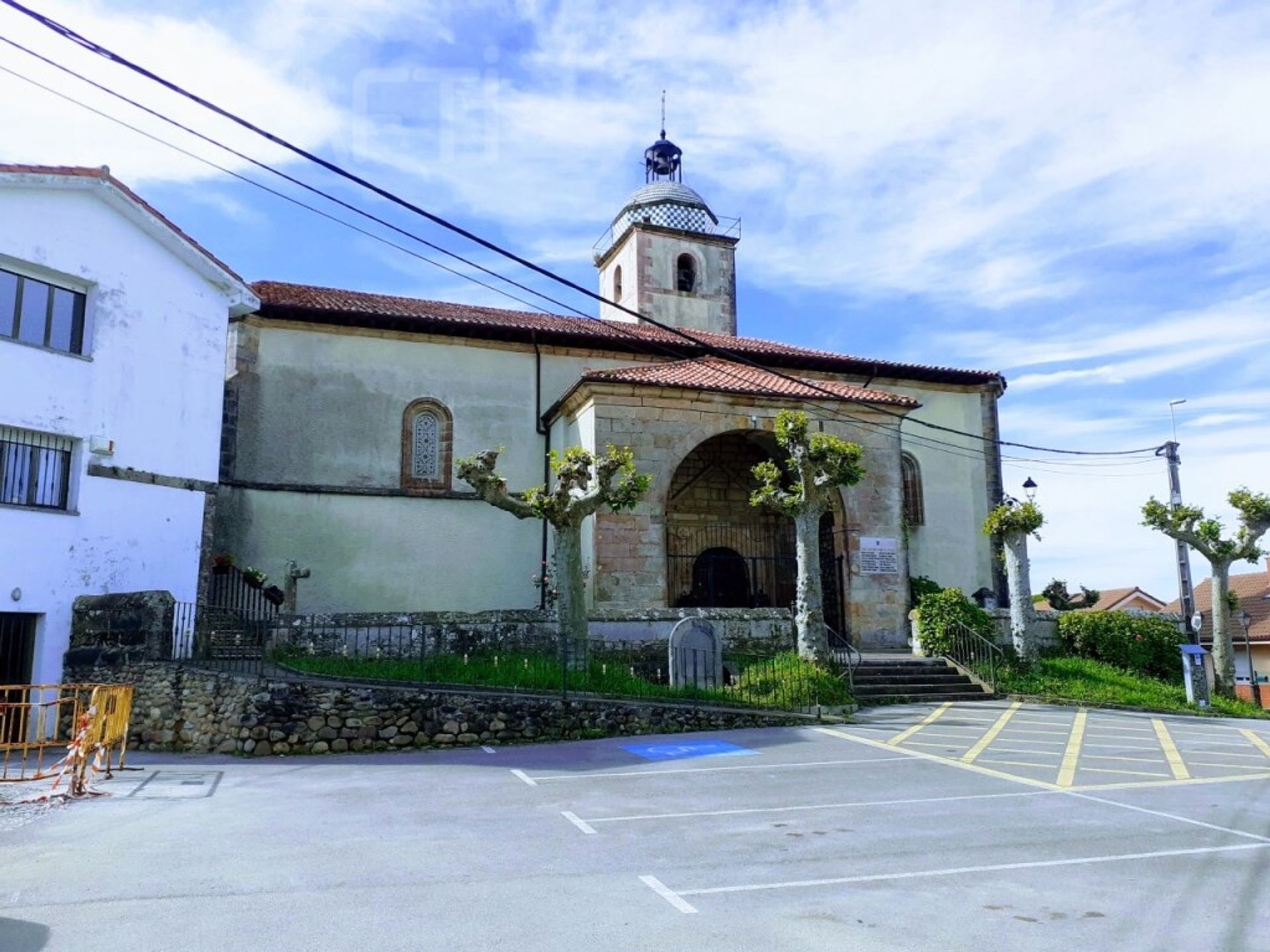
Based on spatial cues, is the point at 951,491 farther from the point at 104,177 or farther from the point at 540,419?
the point at 104,177

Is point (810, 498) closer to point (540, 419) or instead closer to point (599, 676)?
point (599, 676)

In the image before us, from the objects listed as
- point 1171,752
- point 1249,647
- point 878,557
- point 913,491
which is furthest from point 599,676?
point 1249,647

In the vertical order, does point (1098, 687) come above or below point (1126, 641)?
below

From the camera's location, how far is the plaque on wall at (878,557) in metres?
18.6

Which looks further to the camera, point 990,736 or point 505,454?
point 505,454

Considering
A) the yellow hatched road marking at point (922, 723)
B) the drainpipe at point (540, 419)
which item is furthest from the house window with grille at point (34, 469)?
the yellow hatched road marking at point (922, 723)

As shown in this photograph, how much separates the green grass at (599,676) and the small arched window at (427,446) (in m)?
6.52

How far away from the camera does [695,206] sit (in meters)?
31.2

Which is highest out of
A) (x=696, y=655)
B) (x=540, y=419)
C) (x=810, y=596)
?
(x=540, y=419)

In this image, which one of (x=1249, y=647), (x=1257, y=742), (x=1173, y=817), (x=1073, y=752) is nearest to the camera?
(x=1173, y=817)

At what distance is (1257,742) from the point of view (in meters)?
12.2

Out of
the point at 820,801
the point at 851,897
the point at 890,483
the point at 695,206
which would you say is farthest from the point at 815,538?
the point at 695,206

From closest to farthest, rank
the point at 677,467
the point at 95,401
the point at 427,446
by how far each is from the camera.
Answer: the point at 95,401
the point at 677,467
the point at 427,446

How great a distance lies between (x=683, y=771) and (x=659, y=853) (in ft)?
11.3
